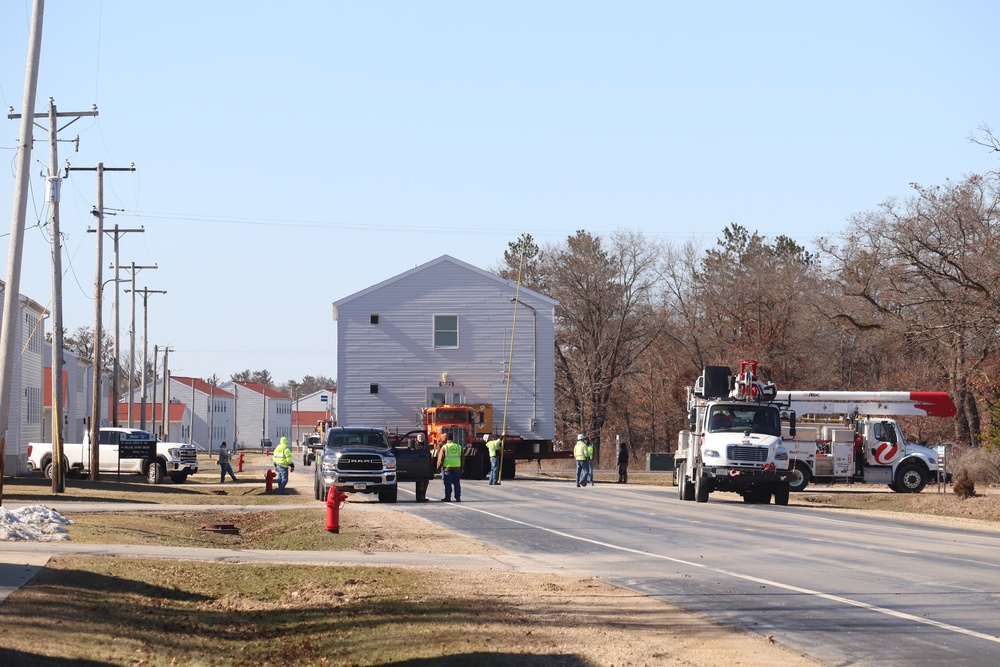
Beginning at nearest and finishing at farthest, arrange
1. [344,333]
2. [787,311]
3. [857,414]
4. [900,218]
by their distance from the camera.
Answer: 1. [857,414]
2. [900,218]
3. [344,333]
4. [787,311]

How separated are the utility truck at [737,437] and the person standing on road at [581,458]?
883 cm

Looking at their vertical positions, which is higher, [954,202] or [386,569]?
[954,202]

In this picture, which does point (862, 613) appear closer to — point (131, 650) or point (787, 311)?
point (131, 650)

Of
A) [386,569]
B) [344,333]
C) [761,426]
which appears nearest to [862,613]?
[386,569]

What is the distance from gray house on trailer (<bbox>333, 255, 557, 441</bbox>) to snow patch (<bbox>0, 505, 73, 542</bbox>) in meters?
Answer: 35.2

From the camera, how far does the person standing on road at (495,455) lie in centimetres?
4531

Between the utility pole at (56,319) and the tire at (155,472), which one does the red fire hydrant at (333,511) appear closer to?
the utility pole at (56,319)

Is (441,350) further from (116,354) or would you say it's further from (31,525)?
(31,525)

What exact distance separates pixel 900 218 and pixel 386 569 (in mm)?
31963

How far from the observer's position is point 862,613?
12156 millimetres

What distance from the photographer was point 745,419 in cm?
3272

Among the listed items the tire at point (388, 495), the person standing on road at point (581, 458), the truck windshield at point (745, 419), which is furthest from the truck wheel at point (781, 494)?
the tire at point (388, 495)

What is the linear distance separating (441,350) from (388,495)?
2615 cm

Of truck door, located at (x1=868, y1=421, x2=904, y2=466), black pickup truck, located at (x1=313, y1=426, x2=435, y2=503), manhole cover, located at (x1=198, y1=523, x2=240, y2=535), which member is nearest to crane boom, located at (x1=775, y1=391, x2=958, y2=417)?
truck door, located at (x1=868, y1=421, x2=904, y2=466)
